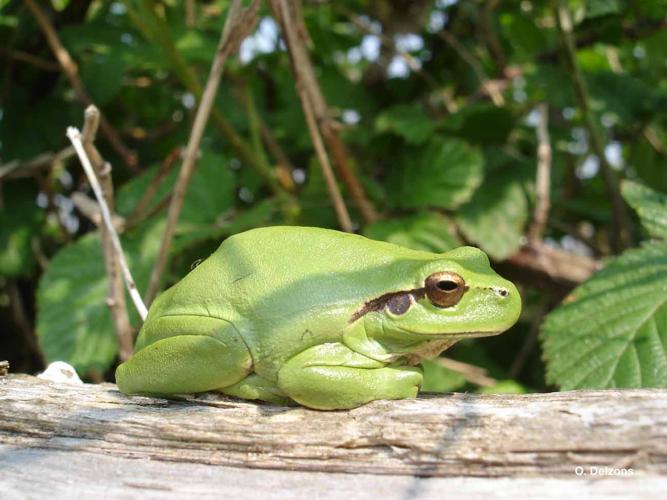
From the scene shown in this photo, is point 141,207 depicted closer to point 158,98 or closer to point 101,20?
point 101,20

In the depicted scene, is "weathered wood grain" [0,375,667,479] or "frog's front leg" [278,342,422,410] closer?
"weathered wood grain" [0,375,667,479]

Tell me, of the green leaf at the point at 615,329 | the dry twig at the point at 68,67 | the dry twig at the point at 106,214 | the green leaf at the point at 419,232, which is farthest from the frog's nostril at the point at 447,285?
the dry twig at the point at 68,67

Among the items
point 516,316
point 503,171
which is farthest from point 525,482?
point 503,171

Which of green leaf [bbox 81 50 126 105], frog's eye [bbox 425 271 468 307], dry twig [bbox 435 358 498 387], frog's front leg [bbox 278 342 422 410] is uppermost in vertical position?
green leaf [bbox 81 50 126 105]

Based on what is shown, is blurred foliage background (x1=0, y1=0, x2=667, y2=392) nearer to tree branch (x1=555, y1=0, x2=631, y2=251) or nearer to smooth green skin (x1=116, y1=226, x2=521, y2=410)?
tree branch (x1=555, y1=0, x2=631, y2=251)

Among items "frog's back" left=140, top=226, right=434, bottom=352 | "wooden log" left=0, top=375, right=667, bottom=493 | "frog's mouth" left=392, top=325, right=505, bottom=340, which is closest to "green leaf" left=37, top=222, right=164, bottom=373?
"wooden log" left=0, top=375, right=667, bottom=493

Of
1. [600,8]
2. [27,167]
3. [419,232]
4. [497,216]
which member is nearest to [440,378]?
[419,232]

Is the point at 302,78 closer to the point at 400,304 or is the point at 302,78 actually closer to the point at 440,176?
the point at 440,176
